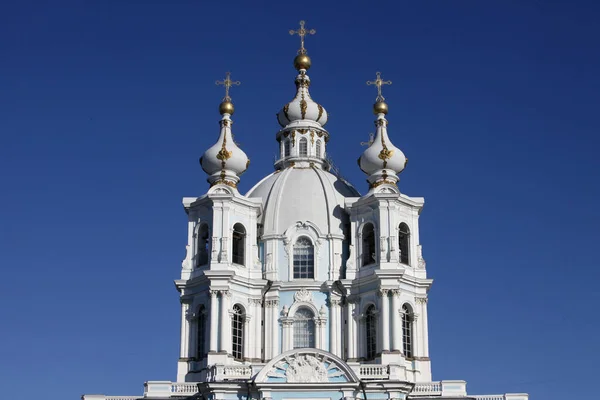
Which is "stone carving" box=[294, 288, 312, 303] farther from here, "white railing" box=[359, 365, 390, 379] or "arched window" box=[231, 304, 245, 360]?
"white railing" box=[359, 365, 390, 379]

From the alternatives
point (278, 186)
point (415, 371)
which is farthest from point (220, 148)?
point (415, 371)

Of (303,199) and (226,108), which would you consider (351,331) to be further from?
(226,108)

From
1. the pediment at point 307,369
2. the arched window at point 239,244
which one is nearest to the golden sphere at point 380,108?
the arched window at point 239,244

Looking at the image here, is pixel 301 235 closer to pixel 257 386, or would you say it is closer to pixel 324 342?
pixel 324 342

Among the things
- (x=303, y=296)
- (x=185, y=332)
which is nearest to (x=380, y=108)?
(x=303, y=296)

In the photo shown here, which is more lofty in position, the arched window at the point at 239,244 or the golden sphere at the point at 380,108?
the golden sphere at the point at 380,108

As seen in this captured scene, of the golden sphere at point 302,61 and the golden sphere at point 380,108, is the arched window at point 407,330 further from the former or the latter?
the golden sphere at point 302,61

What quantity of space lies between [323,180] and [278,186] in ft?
7.77

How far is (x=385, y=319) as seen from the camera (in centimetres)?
5453

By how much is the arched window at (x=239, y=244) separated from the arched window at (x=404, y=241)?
774cm

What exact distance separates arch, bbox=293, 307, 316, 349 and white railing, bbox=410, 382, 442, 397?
249 inches

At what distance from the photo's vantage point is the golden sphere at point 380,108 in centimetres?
6078

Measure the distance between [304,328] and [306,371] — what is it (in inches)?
278

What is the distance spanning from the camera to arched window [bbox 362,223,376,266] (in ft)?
188
